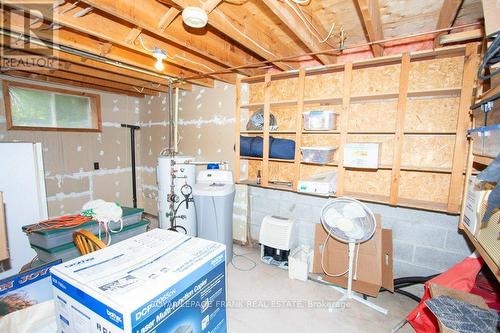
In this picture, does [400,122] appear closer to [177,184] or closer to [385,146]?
[385,146]

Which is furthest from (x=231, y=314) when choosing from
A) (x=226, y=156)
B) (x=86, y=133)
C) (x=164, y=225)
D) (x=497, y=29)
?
(x=86, y=133)

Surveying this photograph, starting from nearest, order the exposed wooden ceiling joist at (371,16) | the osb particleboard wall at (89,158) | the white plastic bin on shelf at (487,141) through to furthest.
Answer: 1. the white plastic bin on shelf at (487,141)
2. the exposed wooden ceiling joist at (371,16)
3. the osb particleboard wall at (89,158)

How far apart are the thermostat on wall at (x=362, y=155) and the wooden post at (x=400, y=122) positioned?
0.59ft

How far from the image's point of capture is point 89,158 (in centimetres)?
370

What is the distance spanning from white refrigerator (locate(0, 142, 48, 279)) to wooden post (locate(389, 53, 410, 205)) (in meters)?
3.34

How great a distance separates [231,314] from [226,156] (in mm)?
2027

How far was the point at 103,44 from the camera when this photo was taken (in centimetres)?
213

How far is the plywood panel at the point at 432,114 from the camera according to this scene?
2.01 meters

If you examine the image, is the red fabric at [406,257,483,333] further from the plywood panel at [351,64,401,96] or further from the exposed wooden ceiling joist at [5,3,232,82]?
the exposed wooden ceiling joist at [5,3,232,82]

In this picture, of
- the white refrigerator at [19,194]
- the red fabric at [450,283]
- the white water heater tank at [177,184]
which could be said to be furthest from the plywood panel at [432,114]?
the white refrigerator at [19,194]

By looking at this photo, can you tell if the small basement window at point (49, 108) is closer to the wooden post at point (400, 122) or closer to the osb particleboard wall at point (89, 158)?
the osb particleboard wall at point (89, 158)

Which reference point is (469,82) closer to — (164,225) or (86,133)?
(164,225)

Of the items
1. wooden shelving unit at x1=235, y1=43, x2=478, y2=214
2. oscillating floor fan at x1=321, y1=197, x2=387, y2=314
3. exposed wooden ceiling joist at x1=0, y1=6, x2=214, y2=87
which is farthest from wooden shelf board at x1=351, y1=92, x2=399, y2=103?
exposed wooden ceiling joist at x1=0, y1=6, x2=214, y2=87

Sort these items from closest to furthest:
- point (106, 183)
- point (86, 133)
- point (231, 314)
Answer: point (231, 314), point (86, 133), point (106, 183)
